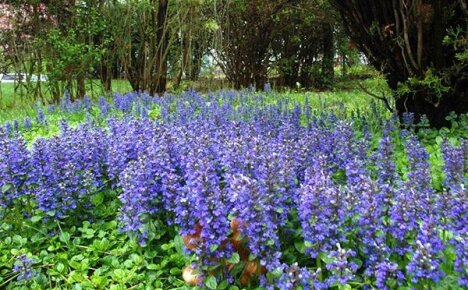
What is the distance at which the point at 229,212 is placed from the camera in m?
2.55

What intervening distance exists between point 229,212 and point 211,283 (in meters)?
0.37

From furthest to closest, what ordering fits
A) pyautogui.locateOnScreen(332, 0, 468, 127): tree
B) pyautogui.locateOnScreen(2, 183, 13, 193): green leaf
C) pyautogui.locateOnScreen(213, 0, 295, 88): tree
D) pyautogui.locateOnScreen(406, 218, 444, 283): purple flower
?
Result: pyautogui.locateOnScreen(213, 0, 295, 88): tree < pyautogui.locateOnScreen(332, 0, 468, 127): tree < pyautogui.locateOnScreen(2, 183, 13, 193): green leaf < pyautogui.locateOnScreen(406, 218, 444, 283): purple flower

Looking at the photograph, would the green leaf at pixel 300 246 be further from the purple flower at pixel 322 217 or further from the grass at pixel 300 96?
the grass at pixel 300 96

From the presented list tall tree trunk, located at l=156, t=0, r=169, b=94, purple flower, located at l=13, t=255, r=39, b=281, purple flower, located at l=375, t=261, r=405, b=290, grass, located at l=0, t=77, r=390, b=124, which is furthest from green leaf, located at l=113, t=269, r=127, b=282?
tall tree trunk, located at l=156, t=0, r=169, b=94

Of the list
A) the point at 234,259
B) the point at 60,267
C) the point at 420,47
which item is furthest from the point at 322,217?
the point at 420,47

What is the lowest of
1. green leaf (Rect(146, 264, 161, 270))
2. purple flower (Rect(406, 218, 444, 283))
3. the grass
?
green leaf (Rect(146, 264, 161, 270))

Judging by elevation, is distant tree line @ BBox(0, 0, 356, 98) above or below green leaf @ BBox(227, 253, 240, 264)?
above

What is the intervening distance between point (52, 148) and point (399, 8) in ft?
9.76

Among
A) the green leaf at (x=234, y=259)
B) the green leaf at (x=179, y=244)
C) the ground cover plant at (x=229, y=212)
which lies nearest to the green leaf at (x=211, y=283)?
the ground cover plant at (x=229, y=212)

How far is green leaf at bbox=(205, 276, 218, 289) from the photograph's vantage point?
2316 millimetres

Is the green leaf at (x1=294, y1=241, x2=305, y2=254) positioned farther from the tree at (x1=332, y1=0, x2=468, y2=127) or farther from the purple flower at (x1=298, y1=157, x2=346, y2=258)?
the tree at (x1=332, y1=0, x2=468, y2=127)

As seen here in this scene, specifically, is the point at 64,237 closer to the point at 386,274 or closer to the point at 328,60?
the point at 386,274

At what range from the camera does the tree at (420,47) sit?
4262 mm

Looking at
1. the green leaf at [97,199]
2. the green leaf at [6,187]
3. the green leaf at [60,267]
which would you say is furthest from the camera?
the green leaf at [97,199]
